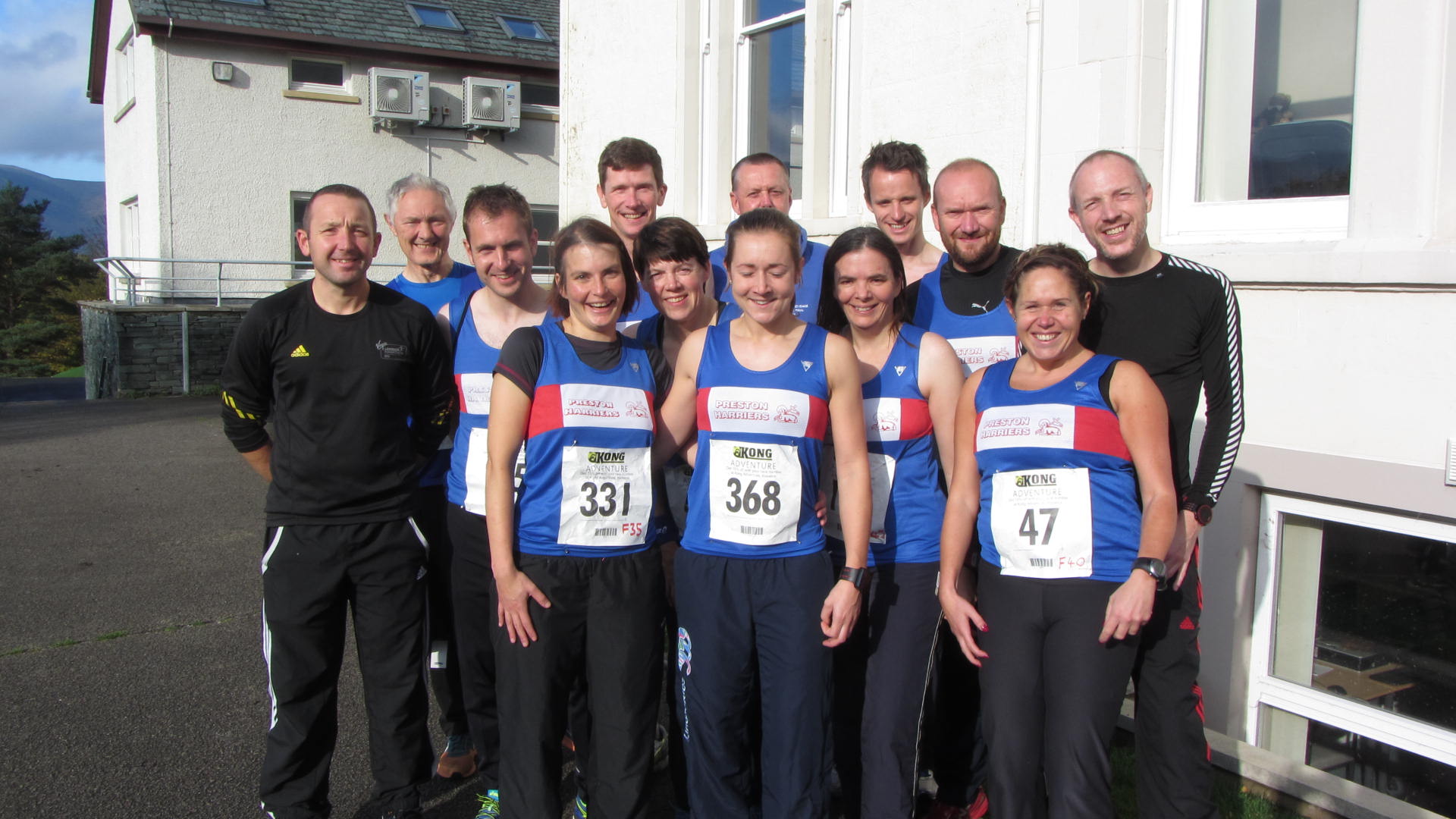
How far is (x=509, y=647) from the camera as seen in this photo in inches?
124

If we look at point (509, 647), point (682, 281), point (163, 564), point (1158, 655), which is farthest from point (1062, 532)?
point (163, 564)

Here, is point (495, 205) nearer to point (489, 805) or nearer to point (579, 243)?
point (579, 243)

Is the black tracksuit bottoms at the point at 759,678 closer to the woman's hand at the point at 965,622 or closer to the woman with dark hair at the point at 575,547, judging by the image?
Result: the woman with dark hair at the point at 575,547

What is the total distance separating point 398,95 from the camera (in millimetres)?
19234

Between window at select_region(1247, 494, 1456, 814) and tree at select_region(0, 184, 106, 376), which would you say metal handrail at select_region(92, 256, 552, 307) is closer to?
tree at select_region(0, 184, 106, 376)

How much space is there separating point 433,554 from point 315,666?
0.59 meters

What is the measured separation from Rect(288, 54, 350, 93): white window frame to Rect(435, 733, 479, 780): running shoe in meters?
18.3

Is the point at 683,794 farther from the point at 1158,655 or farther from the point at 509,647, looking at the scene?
the point at 1158,655

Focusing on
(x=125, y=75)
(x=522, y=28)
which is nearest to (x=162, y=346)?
(x=125, y=75)

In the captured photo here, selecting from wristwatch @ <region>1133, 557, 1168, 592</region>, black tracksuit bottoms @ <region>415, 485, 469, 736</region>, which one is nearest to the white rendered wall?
black tracksuit bottoms @ <region>415, 485, 469, 736</region>

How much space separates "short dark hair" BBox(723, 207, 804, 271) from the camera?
3.05 metres

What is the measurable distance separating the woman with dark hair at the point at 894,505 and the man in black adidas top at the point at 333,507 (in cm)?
145

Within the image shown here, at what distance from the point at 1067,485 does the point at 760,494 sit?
84 centimetres

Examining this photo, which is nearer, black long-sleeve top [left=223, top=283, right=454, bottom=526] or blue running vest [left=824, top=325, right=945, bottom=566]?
blue running vest [left=824, top=325, right=945, bottom=566]
